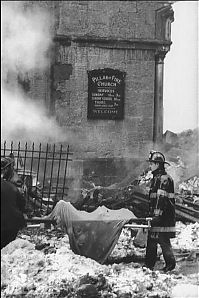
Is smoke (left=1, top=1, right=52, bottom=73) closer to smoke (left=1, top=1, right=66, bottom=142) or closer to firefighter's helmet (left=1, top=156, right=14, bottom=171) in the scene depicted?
smoke (left=1, top=1, right=66, bottom=142)

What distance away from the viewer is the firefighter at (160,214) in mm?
6898

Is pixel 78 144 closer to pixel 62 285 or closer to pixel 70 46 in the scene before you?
pixel 70 46

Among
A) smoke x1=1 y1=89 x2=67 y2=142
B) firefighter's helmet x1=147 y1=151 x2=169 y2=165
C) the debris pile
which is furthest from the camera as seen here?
firefighter's helmet x1=147 y1=151 x2=169 y2=165

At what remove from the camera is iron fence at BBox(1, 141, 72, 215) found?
689 cm

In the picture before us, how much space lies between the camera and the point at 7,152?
6793 millimetres

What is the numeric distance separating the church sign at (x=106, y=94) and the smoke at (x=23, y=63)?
603 millimetres

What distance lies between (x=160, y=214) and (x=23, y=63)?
8.43 feet

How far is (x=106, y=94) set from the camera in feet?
23.9

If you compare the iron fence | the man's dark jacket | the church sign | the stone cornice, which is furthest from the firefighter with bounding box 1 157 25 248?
the stone cornice

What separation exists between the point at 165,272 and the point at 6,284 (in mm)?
2028

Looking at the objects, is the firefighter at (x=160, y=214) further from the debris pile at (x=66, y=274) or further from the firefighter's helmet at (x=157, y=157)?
the debris pile at (x=66, y=274)

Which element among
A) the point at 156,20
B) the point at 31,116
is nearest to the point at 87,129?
the point at 31,116

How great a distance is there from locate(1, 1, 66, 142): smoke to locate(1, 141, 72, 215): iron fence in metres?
0.15

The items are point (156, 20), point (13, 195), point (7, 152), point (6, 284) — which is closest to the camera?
point (13, 195)
